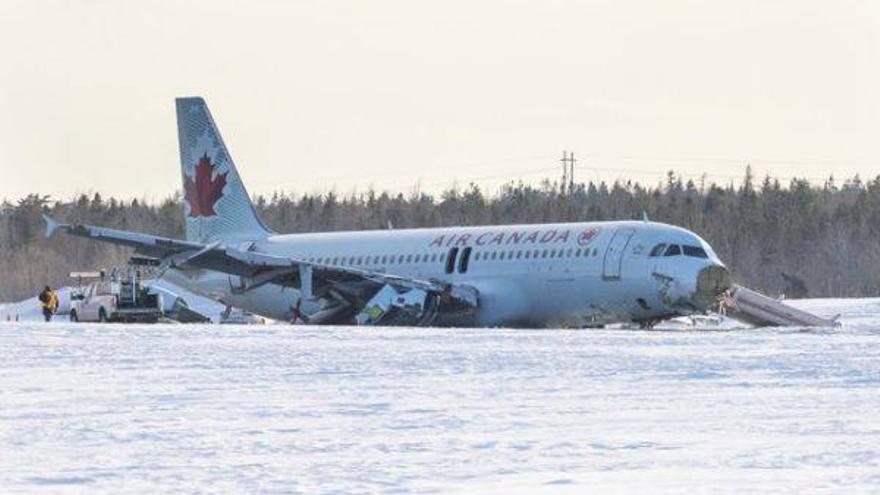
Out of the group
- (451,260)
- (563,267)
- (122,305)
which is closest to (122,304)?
(122,305)

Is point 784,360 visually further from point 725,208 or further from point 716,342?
point 725,208

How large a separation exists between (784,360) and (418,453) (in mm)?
14035

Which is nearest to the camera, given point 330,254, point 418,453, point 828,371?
point 418,453

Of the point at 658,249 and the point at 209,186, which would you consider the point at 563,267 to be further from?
the point at 209,186

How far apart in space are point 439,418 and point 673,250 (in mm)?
27552

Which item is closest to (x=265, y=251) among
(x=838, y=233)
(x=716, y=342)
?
(x=716, y=342)

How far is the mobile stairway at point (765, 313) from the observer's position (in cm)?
5509

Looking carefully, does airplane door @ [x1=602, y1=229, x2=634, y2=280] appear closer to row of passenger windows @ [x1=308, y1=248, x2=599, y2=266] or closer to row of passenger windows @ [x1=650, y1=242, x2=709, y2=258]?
row of passenger windows @ [x1=308, y1=248, x2=599, y2=266]

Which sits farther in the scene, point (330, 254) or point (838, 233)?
point (838, 233)

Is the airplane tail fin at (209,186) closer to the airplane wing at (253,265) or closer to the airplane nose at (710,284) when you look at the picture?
the airplane wing at (253,265)

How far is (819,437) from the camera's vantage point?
71.8 ft

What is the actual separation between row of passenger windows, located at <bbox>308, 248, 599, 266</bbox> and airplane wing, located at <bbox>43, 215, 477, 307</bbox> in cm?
83

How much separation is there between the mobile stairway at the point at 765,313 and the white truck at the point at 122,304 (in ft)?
64.4

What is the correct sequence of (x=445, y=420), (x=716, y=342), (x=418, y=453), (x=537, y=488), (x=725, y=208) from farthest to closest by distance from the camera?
(x=725, y=208) < (x=716, y=342) < (x=445, y=420) < (x=418, y=453) < (x=537, y=488)
